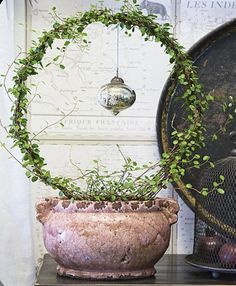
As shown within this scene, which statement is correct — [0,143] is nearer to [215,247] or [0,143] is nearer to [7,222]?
[7,222]

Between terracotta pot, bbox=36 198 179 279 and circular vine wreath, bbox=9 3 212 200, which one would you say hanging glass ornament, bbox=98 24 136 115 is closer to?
circular vine wreath, bbox=9 3 212 200

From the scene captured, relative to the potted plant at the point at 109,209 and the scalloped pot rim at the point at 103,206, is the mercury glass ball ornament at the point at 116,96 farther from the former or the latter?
the scalloped pot rim at the point at 103,206

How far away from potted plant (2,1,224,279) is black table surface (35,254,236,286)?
0.03 meters

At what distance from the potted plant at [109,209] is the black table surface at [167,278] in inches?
1.1

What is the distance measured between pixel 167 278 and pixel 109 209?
0.72ft

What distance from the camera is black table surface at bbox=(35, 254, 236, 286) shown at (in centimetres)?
150

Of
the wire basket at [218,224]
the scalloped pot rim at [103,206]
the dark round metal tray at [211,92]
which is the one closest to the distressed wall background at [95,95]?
the dark round metal tray at [211,92]

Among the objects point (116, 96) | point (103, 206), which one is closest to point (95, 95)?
point (116, 96)

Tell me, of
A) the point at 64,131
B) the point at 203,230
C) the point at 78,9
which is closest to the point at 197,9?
the point at 78,9

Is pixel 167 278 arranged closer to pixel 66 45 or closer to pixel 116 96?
pixel 116 96

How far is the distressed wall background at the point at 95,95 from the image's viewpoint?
1.96 m

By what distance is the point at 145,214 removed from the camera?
155 cm

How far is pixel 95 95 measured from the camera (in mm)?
1975

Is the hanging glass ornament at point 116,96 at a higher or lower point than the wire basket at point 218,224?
higher
